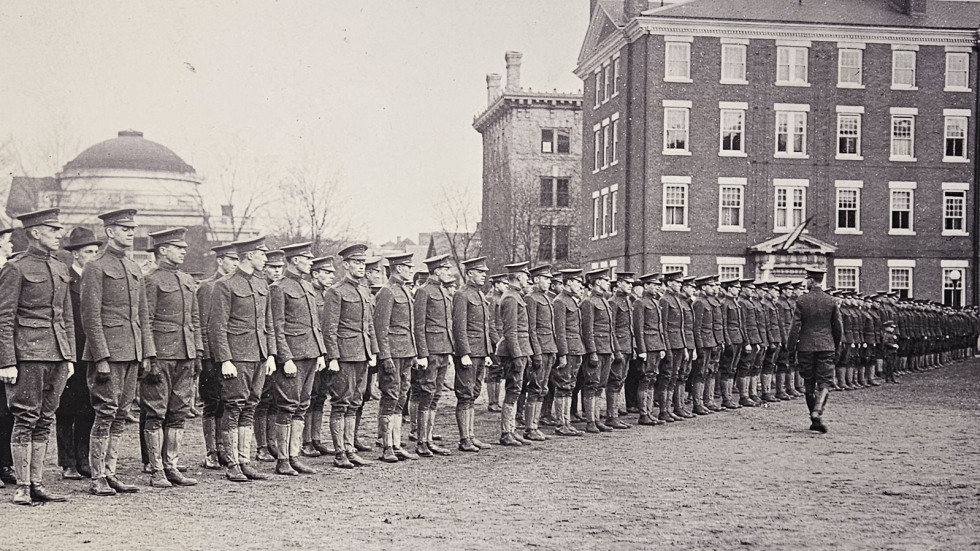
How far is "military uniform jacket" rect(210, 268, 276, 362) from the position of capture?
444 inches

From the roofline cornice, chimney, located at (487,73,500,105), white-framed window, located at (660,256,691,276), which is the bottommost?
white-framed window, located at (660,256,691,276)

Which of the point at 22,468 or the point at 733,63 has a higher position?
the point at 733,63

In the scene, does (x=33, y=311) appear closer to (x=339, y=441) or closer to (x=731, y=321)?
(x=339, y=441)

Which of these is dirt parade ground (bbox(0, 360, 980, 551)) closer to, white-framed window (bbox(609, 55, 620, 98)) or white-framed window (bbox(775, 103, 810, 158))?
white-framed window (bbox(775, 103, 810, 158))

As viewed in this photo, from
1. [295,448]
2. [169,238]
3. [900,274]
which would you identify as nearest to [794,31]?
[900,274]

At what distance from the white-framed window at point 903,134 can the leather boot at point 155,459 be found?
40120 millimetres

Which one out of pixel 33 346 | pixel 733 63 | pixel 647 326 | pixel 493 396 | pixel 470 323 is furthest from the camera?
pixel 733 63

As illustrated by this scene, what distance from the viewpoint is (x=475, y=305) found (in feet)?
45.6

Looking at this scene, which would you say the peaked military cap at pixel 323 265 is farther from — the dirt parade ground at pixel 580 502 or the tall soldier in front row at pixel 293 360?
the dirt parade ground at pixel 580 502

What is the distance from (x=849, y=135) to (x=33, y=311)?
132 ft

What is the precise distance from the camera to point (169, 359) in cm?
1073

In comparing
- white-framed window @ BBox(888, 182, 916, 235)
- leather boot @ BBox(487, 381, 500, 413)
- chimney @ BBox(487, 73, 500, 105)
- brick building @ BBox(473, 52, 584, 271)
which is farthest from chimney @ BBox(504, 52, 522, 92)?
leather boot @ BBox(487, 381, 500, 413)

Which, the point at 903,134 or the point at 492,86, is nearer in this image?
the point at 903,134

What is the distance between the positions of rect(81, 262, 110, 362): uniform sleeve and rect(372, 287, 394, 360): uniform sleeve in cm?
346
